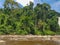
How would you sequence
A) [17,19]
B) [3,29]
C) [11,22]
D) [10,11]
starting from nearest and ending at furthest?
[3,29] → [11,22] → [17,19] → [10,11]

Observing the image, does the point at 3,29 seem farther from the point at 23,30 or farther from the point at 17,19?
the point at 17,19

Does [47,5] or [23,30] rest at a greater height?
[47,5]

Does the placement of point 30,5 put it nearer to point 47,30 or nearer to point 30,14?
point 30,14

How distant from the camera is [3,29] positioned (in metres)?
25.8

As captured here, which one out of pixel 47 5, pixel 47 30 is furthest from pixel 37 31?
pixel 47 5

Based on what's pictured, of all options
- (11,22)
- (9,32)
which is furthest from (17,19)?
(9,32)

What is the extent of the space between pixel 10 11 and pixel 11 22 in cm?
433

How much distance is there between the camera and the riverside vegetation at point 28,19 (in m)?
26.7

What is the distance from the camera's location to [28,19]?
27.3 meters

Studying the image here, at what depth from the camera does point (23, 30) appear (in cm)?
2662

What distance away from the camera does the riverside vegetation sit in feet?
87.5

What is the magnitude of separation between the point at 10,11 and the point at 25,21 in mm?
5498

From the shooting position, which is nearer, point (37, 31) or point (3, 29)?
point (3, 29)

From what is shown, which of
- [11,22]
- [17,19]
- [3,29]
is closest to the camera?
[3,29]
